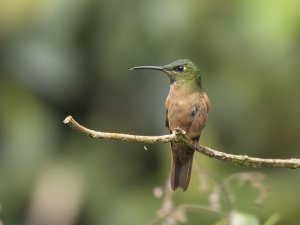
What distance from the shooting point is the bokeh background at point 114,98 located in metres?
6.30

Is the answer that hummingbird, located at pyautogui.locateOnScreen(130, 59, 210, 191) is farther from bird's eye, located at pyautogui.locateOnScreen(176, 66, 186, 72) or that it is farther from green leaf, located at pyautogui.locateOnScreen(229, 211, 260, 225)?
green leaf, located at pyautogui.locateOnScreen(229, 211, 260, 225)

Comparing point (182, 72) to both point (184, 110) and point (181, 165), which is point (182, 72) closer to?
point (184, 110)

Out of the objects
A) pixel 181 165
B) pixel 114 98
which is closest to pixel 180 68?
pixel 181 165

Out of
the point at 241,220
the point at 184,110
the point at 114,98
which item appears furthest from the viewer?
the point at 114,98

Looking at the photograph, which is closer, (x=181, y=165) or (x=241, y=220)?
(x=241, y=220)

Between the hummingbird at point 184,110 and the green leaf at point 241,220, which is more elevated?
the hummingbird at point 184,110

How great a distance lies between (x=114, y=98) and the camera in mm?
6938

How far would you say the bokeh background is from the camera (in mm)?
6297

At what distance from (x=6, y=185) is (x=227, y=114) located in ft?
5.90

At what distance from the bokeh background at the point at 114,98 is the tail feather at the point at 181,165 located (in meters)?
2.15

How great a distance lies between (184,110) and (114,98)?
3.14 metres

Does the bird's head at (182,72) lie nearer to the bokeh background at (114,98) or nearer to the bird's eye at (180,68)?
the bird's eye at (180,68)

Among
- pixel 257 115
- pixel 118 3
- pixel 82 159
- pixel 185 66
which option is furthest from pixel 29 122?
pixel 185 66

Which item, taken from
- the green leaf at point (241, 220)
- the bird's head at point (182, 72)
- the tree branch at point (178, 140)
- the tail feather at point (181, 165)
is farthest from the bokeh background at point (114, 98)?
the tree branch at point (178, 140)
